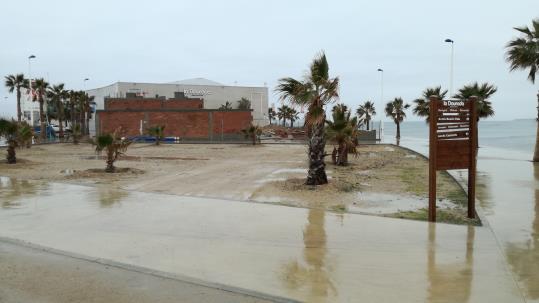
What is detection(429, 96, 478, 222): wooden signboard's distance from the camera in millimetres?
8555

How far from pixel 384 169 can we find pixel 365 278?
13447mm

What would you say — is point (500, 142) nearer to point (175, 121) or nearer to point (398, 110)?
point (398, 110)

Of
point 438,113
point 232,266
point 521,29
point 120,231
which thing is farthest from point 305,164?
point 232,266

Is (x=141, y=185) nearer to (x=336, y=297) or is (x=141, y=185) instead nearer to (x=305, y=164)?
(x=305, y=164)

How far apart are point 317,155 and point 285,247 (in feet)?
21.1

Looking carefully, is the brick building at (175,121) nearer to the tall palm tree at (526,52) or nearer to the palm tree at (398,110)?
the palm tree at (398,110)

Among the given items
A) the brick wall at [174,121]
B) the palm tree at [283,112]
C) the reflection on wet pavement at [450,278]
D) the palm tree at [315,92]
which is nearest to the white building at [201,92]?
the palm tree at [283,112]

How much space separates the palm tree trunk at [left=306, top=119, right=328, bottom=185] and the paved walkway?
11.0 ft

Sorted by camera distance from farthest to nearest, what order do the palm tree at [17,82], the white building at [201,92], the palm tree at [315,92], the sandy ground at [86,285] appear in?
the white building at [201,92] < the palm tree at [17,82] < the palm tree at [315,92] < the sandy ground at [86,285]

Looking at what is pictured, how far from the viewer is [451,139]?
881 cm

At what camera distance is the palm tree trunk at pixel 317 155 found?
42.2ft

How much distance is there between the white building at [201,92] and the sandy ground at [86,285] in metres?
66.2

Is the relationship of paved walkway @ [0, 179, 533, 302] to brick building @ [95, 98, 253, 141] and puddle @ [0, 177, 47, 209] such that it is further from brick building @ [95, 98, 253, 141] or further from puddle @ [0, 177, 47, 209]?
brick building @ [95, 98, 253, 141]

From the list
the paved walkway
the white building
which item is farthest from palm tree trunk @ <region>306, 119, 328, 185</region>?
the white building
